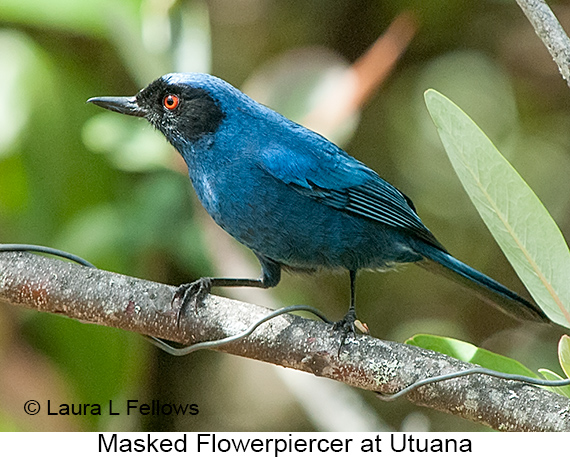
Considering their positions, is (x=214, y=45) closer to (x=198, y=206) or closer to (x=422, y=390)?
(x=198, y=206)

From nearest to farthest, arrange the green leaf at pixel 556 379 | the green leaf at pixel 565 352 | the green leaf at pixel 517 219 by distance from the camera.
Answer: the green leaf at pixel 517 219
the green leaf at pixel 565 352
the green leaf at pixel 556 379

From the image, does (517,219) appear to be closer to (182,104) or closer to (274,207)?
(274,207)

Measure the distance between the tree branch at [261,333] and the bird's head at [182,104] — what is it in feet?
2.91

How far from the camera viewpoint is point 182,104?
3066 millimetres

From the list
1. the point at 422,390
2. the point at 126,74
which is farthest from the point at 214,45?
the point at 422,390

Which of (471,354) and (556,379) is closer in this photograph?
(556,379)

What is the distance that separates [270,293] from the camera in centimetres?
413

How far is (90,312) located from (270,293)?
192 centimetres

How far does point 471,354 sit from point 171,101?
64.8 inches

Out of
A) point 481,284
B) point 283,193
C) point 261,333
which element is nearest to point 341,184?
point 283,193

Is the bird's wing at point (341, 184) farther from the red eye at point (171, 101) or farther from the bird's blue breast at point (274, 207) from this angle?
the red eye at point (171, 101)

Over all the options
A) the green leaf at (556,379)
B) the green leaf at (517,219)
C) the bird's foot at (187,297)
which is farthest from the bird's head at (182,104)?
the green leaf at (556,379)

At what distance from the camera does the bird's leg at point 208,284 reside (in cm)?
234

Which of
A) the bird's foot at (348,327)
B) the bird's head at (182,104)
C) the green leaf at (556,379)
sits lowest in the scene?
the green leaf at (556,379)
